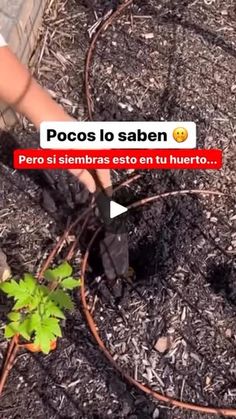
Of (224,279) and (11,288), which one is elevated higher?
(11,288)

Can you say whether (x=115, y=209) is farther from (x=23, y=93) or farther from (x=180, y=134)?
(x=23, y=93)

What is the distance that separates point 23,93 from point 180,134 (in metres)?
0.83

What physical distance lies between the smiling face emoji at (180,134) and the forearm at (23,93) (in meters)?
0.58

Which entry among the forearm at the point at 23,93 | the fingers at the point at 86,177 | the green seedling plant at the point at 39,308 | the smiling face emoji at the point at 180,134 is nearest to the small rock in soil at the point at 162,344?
the green seedling plant at the point at 39,308

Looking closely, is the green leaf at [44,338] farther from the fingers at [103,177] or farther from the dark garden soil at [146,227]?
the fingers at [103,177]

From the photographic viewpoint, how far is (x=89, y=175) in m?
2.23

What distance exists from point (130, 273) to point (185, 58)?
1075 millimetres

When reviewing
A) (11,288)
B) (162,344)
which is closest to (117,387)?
(162,344)

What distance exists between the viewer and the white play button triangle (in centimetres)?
237

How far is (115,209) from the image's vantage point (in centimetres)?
239

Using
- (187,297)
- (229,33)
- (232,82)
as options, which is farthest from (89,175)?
(229,33)

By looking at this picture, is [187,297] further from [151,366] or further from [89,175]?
[89,175]

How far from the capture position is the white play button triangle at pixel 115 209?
2367 millimetres

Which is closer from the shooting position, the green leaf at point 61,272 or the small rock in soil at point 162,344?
the green leaf at point 61,272
